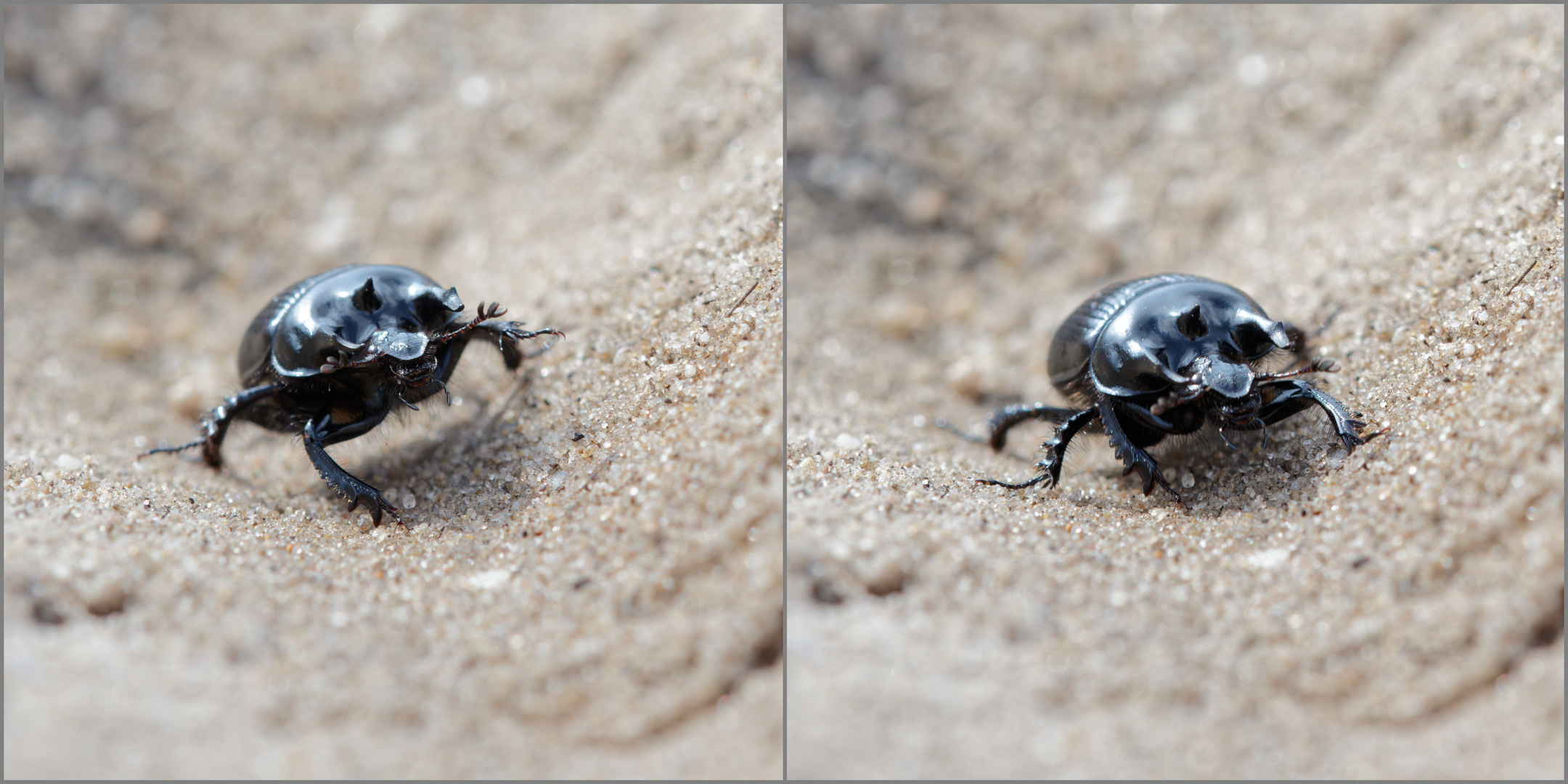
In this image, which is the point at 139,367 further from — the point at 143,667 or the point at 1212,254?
the point at 1212,254

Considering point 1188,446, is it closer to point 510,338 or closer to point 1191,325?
point 1191,325

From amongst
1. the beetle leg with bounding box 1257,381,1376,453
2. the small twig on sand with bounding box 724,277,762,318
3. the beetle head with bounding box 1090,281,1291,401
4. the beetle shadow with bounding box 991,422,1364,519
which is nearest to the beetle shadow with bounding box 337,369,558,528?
the small twig on sand with bounding box 724,277,762,318

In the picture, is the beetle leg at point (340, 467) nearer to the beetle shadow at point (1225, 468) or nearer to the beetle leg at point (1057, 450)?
the beetle leg at point (1057, 450)

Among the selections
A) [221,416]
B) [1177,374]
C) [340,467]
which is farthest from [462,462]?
[1177,374]

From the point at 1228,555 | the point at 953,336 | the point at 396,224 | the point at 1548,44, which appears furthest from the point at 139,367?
the point at 1548,44

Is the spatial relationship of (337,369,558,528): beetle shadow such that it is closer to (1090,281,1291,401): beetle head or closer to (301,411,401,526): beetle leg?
(301,411,401,526): beetle leg
